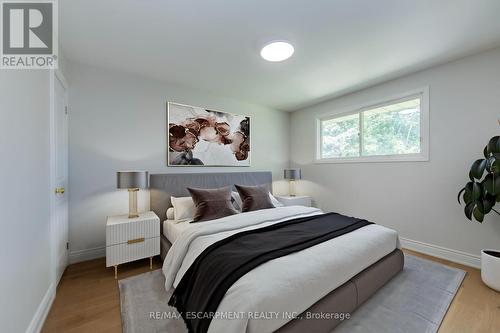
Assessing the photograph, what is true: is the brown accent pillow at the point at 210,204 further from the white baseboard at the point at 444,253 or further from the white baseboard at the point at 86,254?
the white baseboard at the point at 444,253

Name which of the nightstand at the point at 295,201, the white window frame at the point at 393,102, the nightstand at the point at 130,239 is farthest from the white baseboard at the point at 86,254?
the white window frame at the point at 393,102

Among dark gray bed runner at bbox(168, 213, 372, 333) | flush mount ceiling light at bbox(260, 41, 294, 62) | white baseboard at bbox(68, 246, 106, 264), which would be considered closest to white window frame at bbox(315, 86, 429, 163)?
dark gray bed runner at bbox(168, 213, 372, 333)

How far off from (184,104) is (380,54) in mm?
2736

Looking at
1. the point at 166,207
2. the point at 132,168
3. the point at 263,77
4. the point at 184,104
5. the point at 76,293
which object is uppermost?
the point at 263,77

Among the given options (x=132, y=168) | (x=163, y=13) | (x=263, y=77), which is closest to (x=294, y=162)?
(x=263, y=77)

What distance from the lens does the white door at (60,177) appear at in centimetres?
190

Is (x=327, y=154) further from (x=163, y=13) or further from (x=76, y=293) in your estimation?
(x=76, y=293)

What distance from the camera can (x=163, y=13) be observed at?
1694 mm

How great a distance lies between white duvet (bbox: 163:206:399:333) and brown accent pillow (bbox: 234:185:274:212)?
60 centimetres

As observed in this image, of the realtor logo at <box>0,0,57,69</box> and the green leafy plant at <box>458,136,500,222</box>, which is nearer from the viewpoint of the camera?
the realtor logo at <box>0,0,57,69</box>

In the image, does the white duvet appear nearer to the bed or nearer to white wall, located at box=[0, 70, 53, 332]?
the bed

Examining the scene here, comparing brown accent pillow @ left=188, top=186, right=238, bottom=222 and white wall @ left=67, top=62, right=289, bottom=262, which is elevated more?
white wall @ left=67, top=62, right=289, bottom=262

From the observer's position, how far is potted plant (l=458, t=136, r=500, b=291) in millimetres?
1871

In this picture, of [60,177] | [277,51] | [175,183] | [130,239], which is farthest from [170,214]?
[277,51]
